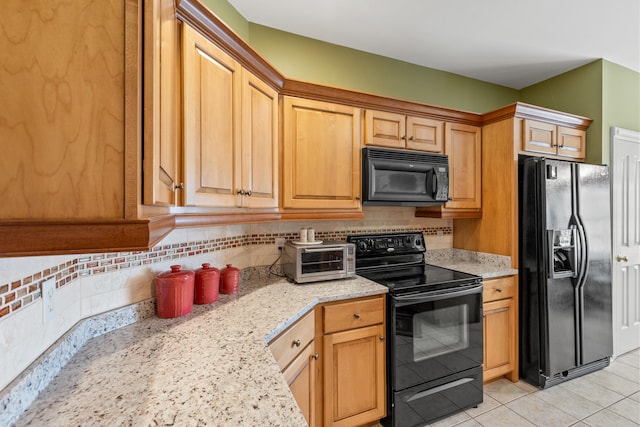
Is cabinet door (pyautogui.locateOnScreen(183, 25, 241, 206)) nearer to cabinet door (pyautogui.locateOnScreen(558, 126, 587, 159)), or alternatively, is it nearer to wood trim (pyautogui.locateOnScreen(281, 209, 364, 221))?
wood trim (pyautogui.locateOnScreen(281, 209, 364, 221))

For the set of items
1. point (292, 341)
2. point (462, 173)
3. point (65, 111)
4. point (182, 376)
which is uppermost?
point (462, 173)

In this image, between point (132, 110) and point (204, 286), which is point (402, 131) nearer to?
point (204, 286)

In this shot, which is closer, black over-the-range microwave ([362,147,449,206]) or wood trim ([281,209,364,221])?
wood trim ([281,209,364,221])

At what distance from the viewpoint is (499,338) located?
2.24 meters

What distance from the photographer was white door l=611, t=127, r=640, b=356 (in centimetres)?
254

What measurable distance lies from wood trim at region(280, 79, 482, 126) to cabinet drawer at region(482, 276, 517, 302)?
130 cm

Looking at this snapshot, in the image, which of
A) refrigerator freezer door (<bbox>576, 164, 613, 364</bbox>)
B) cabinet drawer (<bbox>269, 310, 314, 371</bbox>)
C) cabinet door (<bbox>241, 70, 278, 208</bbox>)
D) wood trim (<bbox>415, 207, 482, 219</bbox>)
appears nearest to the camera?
cabinet drawer (<bbox>269, 310, 314, 371</bbox>)

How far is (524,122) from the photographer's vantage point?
2311 millimetres

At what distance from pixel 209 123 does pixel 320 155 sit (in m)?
0.85

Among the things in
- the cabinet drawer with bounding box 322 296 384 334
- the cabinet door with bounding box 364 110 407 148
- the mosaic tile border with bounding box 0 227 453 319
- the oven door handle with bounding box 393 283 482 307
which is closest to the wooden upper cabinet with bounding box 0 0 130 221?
the mosaic tile border with bounding box 0 227 453 319

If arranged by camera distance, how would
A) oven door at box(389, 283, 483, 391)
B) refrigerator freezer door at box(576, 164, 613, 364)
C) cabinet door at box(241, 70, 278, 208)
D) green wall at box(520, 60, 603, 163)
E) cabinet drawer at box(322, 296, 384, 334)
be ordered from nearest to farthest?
1. cabinet door at box(241, 70, 278, 208)
2. cabinet drawer at box(322, 296, 384, 334)
3. oven door at box(389, 283, 483, 391)
4. refrigerator freezer door at box(576, 164, 613, 364)
5. green wall at box(520, 60, 603, 163)

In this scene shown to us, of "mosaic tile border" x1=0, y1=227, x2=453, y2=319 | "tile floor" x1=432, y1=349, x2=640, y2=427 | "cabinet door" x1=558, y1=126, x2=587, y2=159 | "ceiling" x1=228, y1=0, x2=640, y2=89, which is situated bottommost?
"tile floor" x1=432, y1=349, x2=640, y2=427

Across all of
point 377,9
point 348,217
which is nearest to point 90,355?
point 348,217

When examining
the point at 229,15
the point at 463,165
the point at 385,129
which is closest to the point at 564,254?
the point at 463,165
